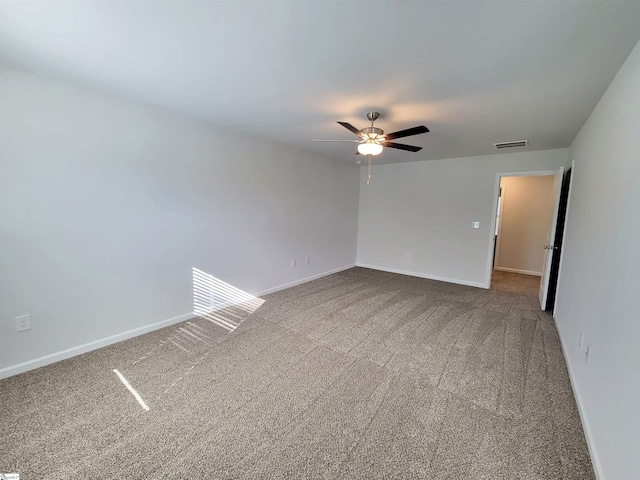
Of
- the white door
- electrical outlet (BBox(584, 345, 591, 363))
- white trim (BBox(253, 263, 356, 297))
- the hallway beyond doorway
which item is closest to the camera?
electrical outlet (BBox(584, 345, 591, 363))

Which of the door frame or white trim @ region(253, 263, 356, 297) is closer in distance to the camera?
white trim @ region(253, 263, 356, 297)

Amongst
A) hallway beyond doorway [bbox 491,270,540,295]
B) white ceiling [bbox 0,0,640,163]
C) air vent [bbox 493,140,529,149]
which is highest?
air vent [bbox 493,140,529,149]

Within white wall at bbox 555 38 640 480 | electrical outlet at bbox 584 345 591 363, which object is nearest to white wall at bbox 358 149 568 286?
white wall at bbox 555 38 640 480

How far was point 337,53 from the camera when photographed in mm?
1702

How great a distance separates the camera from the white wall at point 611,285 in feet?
4.09

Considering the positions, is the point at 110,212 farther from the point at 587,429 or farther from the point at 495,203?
the point at 495,203

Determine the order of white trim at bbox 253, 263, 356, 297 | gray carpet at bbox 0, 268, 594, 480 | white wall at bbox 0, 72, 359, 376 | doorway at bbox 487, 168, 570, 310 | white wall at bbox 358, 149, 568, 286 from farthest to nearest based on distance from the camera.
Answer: doorway at bbox 487, 168, 570, 310 → white wall at bbox 358, 149, 568, 286 → white trim at bbox 253, 263, 356, 297 → white wall at bbox 0, 72, 359, 376 → gray carpet at bbox 0, 268, 594, 480

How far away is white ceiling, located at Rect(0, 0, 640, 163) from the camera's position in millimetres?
1357

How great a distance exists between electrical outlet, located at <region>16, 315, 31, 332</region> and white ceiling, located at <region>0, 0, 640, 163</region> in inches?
75.0

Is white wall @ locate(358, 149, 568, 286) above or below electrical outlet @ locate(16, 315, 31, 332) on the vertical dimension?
above

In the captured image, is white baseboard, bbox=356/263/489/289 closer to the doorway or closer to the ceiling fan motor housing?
the doorway

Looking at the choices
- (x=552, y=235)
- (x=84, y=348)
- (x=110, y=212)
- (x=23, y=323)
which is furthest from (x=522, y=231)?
(x=23, y=323)

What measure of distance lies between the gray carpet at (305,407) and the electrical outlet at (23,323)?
0.36 metres

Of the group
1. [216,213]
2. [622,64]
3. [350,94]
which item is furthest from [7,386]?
[622,64]
